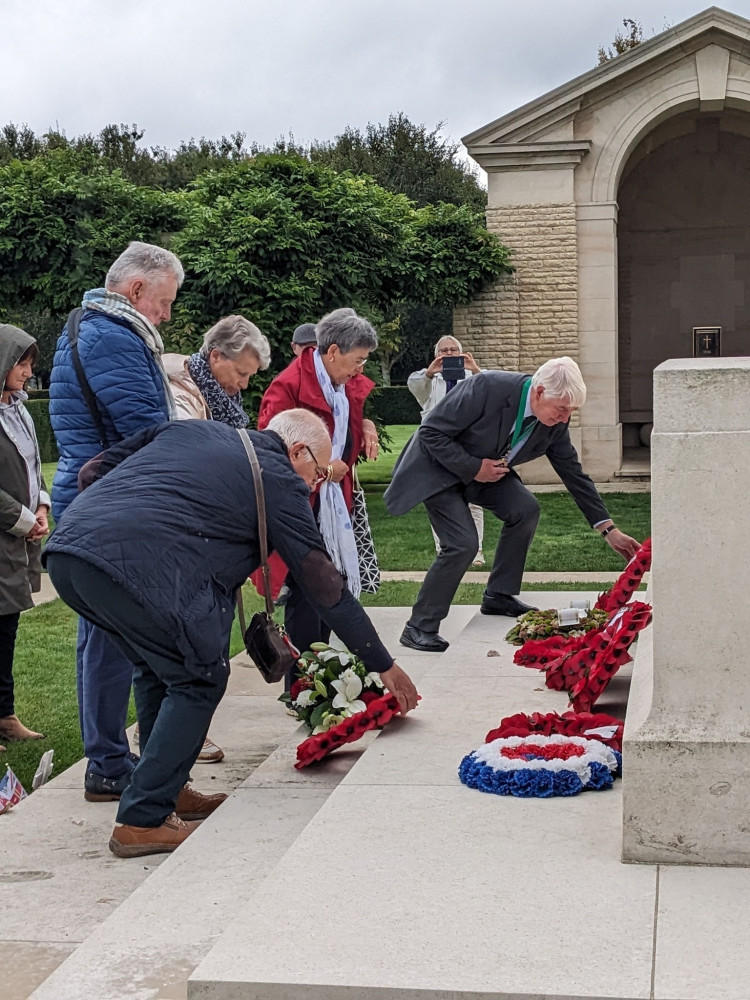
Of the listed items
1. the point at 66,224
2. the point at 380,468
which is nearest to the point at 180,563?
the point at 66,224

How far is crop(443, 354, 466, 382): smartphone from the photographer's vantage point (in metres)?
10.4

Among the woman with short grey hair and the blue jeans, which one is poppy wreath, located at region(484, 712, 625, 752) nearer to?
the blue jeans

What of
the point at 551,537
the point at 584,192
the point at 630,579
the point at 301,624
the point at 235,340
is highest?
the point at 584,192

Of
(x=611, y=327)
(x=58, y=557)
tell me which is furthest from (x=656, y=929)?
(x=611, y=327)

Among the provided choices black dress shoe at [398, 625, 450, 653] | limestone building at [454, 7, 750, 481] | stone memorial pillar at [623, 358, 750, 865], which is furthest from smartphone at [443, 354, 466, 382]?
limestone building at [454, 7, 750, 481]

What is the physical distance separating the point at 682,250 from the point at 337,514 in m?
17.7

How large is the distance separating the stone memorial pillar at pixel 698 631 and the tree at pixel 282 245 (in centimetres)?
1268

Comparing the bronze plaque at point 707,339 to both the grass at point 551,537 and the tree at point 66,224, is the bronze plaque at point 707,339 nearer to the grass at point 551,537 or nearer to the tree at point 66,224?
the grass at point 551,537

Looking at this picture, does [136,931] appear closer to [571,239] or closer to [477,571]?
[477,571]

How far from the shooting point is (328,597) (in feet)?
12.3

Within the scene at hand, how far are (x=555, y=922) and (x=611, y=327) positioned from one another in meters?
16.6

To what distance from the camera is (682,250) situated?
21797 millimetres

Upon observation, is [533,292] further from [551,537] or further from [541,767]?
[541,767]

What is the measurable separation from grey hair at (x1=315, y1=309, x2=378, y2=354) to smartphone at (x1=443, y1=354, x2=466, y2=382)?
15.6 ft
